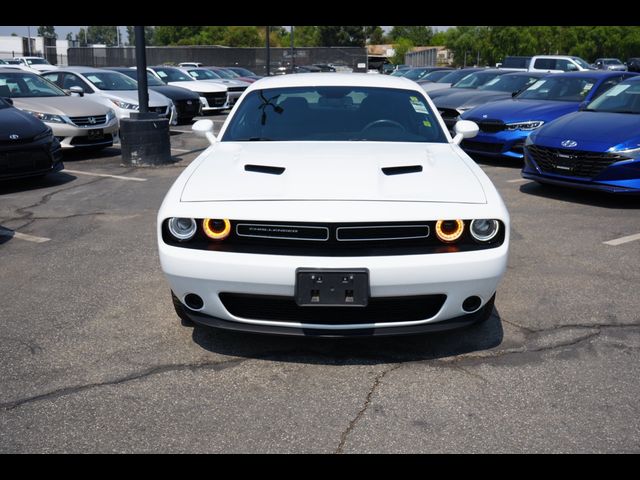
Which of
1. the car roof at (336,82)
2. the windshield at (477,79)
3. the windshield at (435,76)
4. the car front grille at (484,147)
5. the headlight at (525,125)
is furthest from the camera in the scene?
the windshield at (435,76)

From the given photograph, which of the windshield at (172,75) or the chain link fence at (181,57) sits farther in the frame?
the chain link fence at (181,57)

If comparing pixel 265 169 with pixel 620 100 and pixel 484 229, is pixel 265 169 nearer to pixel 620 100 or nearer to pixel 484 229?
pixel 484 229

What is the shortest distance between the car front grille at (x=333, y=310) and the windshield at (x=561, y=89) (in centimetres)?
857

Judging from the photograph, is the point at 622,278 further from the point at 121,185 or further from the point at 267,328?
the point at 121,185

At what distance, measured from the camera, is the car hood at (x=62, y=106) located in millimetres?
10477

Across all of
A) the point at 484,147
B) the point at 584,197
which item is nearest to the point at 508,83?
the point at 484,147

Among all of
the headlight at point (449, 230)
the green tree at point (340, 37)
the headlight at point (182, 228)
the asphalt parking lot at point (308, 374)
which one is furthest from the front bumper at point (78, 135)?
the green tree at point (340, 37)

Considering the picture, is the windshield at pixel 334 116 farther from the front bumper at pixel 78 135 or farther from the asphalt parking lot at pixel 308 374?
the front bumper at pixel 78 135

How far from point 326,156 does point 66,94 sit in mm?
9018

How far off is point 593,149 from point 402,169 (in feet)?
14.4

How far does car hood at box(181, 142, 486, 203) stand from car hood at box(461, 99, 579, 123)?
20.7 ft

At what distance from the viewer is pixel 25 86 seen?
434 inches
